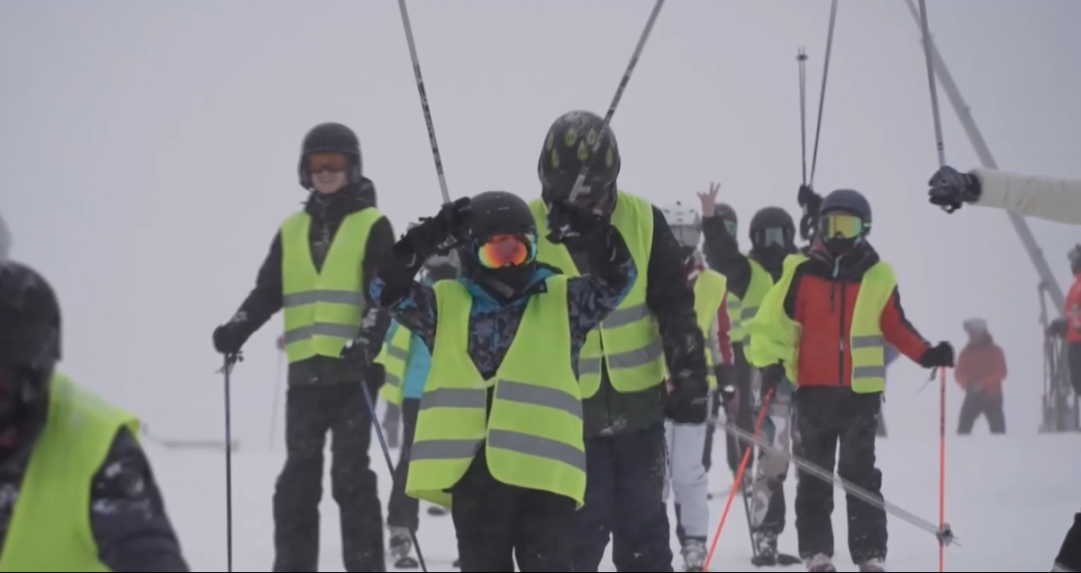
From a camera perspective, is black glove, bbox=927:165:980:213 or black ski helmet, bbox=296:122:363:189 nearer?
black glove, bbox=927:165:980:213

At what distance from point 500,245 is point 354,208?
83.1 inches

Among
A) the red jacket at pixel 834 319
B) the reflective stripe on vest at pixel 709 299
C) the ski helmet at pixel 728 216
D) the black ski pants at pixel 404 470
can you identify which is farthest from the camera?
the ski helmet at pixel 728 216

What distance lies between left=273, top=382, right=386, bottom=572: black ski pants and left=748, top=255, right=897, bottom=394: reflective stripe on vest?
2050mm

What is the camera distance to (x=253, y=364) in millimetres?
27500

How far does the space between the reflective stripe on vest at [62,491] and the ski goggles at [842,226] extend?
510cm

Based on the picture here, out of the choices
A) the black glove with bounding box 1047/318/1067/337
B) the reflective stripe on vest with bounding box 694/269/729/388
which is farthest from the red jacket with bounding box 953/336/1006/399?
the reflective stripe on vest with bounding box 694/269/729/388

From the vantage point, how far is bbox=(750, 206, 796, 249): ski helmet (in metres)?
9.48

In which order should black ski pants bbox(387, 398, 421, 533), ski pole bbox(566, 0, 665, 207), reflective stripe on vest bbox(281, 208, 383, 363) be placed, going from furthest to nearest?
1. black ski pants bbox(387, 398, 421, 533)
2. reflective stripe on vest bbox(281, 208, 383, 363)
3. ski pole bbox(566, 0, 665, 207)

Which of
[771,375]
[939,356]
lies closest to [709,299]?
[771,375]

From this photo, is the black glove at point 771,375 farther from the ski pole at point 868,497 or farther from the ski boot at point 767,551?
the ski boot at point 767,551

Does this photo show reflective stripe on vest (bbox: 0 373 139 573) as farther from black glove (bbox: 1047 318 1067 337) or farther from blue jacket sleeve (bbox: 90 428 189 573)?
black glove (bbox: 1047 318 1067 337)

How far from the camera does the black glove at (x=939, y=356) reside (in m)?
6.89

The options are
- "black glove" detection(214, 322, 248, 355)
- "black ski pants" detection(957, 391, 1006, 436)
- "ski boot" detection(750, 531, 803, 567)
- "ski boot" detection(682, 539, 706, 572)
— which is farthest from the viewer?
"black ski pants" detection(957, 391, 1006, 436)

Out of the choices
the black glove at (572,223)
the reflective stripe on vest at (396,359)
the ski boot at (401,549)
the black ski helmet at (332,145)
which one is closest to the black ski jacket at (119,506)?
the black glove at (572,223)
